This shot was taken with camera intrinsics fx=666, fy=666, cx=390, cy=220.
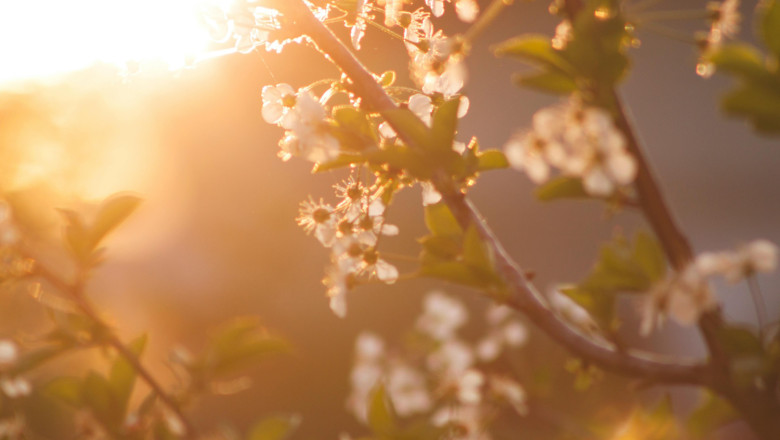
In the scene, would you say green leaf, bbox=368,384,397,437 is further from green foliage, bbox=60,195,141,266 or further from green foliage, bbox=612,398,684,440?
green foliage, bbox=60,195,141,266

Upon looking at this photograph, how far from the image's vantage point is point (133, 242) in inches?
140

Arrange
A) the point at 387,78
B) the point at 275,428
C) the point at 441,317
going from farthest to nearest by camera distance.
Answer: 1. the point at 441,317
2. the point at 275,428
3. the point at 387,78

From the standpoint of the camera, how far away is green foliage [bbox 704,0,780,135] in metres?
0.43

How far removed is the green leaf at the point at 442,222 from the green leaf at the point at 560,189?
0.22 m

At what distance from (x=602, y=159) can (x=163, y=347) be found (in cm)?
310

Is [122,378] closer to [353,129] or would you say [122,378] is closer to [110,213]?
[110,213]

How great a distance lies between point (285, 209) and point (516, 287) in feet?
8.62

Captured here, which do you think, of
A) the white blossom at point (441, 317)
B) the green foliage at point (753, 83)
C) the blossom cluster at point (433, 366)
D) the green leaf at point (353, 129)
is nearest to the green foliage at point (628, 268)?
the green foliage at point (753, 83)

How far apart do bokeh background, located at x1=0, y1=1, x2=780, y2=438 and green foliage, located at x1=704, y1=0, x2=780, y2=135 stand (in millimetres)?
1778

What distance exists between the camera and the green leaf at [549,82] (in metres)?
0.46

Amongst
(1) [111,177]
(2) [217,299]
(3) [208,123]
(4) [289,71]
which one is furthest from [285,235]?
(4) [289,71]

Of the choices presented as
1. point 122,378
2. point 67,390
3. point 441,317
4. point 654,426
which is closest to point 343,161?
point 654,426

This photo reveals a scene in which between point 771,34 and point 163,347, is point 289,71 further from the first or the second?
point 163,347

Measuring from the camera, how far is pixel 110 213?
1116 mm
